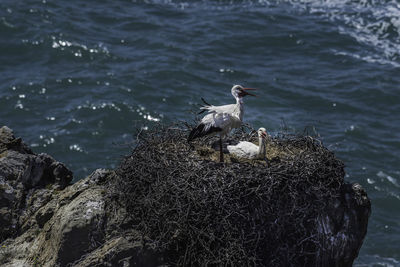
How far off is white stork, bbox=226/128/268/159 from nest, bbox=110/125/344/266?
1.48 feet

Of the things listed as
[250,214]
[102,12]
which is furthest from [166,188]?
[102,12]

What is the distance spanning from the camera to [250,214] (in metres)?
7.57

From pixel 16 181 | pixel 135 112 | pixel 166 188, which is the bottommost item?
pixel 135 112

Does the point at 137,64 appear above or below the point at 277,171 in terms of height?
below

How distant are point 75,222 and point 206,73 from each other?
486 inches

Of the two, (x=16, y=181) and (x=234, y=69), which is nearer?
(x=16, y=181)

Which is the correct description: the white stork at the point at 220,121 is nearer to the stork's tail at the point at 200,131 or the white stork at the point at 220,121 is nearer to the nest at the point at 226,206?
the stork's tail at the point at 200,131

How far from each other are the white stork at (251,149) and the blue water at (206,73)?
5.21 metres

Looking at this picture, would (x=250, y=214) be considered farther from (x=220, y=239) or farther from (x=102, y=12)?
(x=102, y=12)

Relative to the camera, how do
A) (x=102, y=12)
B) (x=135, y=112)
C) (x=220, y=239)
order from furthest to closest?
(x=102, y=12) → (x=135, y=112) → (x=220, y=239)

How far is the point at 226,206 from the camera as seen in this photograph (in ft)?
24.5

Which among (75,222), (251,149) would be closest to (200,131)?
(251,149)

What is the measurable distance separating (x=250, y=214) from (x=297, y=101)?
10.8 metres

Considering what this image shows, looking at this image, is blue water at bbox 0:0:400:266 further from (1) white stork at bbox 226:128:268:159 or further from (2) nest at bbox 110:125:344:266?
(2) nest at bbox 110:125:344:266
